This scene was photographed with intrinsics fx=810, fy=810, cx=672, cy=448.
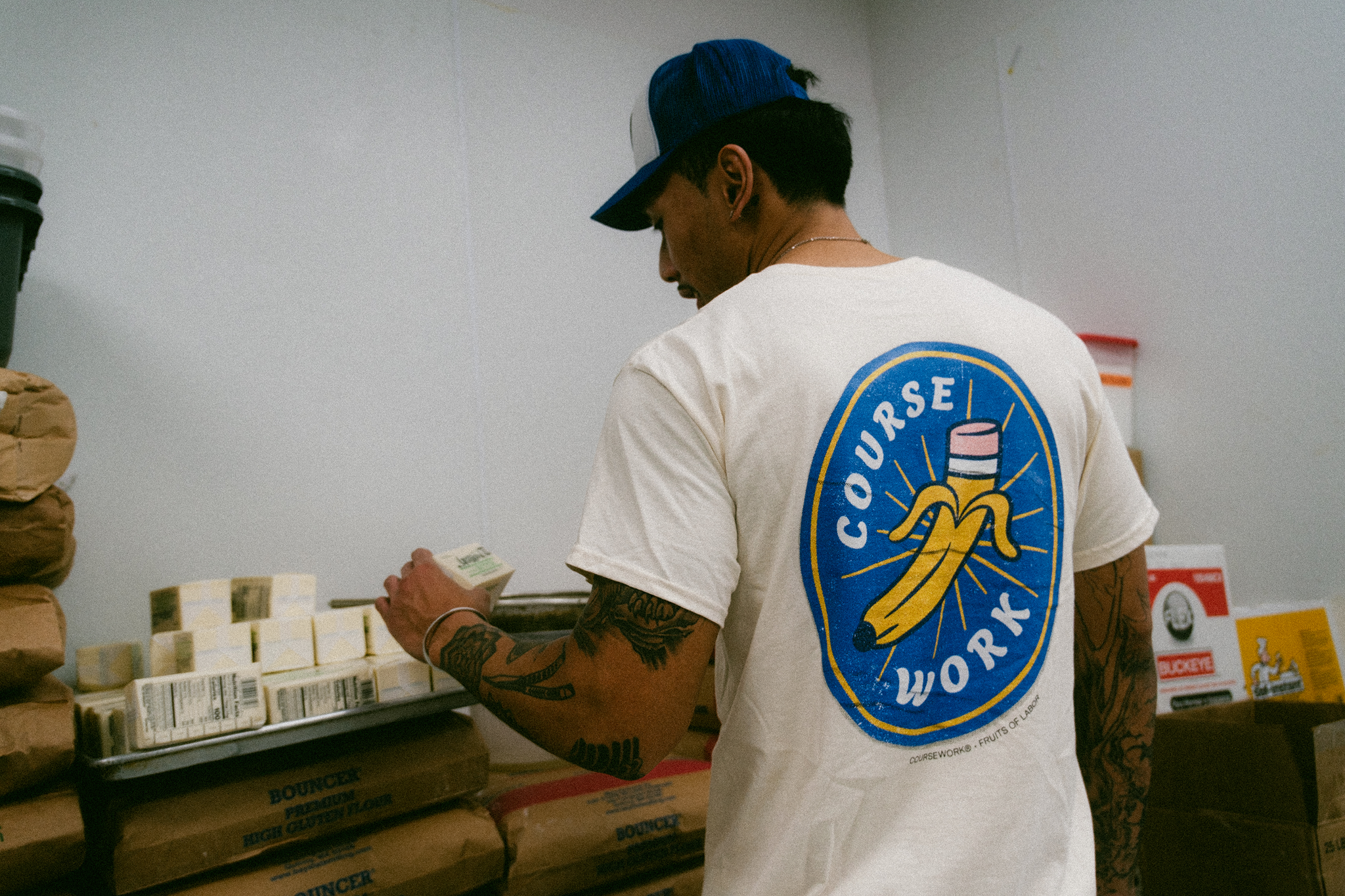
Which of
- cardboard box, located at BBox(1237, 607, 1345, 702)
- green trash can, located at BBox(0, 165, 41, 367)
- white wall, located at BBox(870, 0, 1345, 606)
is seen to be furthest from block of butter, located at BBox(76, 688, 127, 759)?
white wall, located at BBox(870, 0, 1345, 606)

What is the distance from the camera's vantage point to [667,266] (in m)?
1.16

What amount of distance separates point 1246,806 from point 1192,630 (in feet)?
1.40

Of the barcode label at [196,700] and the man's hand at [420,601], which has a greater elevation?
the man's hand at [420,601]

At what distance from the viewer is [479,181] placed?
93.3 inches

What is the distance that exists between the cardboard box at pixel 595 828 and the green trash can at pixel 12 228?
1.22m

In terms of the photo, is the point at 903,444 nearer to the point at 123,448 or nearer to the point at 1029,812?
the point at 1029,812

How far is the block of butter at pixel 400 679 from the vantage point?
139cm

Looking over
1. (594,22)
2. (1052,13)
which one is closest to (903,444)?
(594,22)

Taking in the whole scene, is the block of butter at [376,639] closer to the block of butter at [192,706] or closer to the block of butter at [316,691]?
the block of butter at [316,691]

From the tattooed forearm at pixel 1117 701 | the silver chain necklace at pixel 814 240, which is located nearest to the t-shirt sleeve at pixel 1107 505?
the tattooed forearm at pixel 1117 701

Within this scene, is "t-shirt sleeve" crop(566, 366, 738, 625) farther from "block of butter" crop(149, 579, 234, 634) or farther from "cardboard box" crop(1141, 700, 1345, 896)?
"cardboard box" crop(1141, 700, 1345, 896)

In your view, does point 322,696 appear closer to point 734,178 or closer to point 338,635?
point 338,635

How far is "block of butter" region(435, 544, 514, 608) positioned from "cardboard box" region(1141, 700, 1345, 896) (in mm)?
1442

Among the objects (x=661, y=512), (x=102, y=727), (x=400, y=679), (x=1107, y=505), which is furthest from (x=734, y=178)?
(x=102, y=727)
